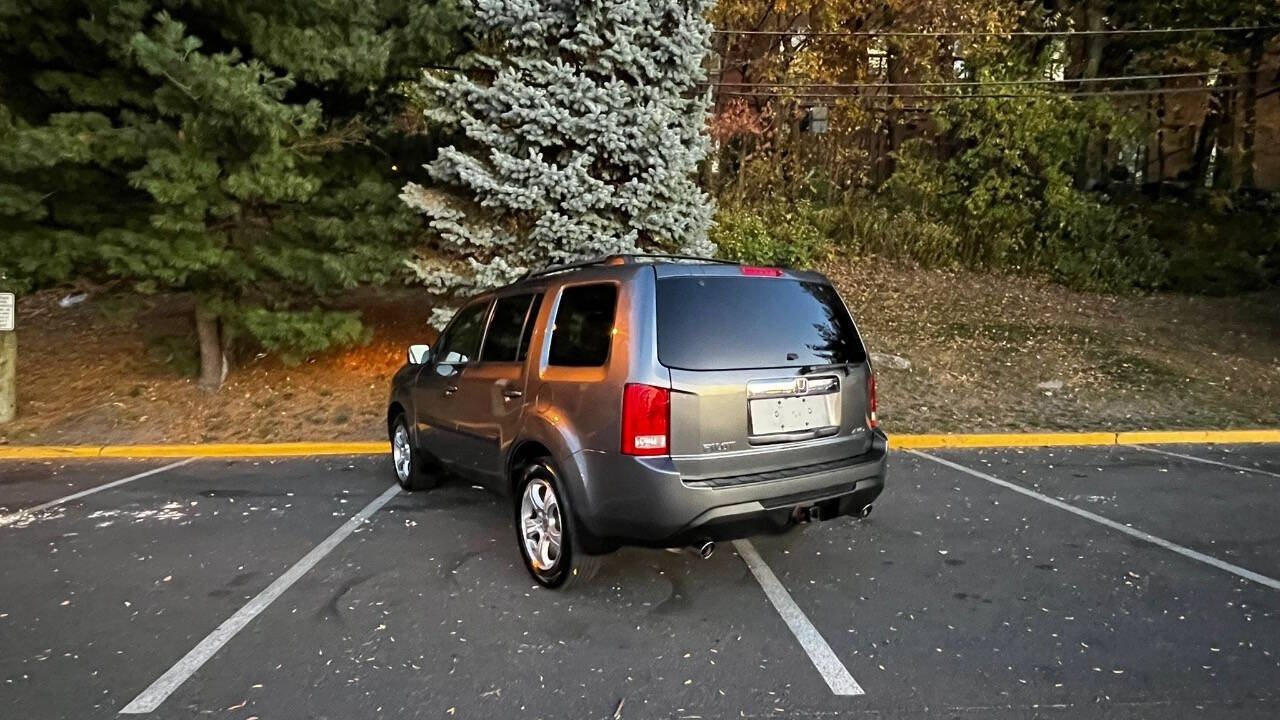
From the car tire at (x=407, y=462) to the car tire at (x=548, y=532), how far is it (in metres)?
1.91

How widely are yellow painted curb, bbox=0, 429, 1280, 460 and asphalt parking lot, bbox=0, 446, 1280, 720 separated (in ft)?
6.25

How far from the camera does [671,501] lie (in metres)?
3.69

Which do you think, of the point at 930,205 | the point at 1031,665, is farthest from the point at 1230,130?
the point at 1031,665

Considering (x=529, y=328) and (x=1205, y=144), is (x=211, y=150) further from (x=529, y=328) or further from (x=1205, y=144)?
(x=1205, y=144)

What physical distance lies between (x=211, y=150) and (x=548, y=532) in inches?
264

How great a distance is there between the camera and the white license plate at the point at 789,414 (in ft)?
12.7

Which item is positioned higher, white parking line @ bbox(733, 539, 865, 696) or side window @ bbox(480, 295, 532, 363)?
side window @ bbox(480, 295, 532, 363)

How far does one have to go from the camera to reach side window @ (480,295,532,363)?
15.6ft

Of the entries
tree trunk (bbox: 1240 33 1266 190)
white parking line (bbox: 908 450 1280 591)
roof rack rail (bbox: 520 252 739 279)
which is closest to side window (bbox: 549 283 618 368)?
roof rack rail (bbox: 520 252 739 279)

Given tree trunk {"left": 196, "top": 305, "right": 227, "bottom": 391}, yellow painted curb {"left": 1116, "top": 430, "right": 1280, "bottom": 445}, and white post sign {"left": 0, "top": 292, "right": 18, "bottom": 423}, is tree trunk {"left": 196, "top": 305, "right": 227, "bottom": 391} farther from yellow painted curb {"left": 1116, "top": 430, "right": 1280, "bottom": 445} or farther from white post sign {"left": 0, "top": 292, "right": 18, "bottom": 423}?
yellow painted curb {"left": 1116, "top": 430, "right": 1280, "bottom": 445}

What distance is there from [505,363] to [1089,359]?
991 centimetres

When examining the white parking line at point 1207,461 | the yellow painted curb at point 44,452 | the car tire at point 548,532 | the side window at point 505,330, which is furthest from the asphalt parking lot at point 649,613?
the yellow painted curb at point 44,452

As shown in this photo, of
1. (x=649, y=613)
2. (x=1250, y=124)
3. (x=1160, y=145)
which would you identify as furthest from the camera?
(x=1160, y=145)

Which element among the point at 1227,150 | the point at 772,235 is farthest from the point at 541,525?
the point at 1227,150
